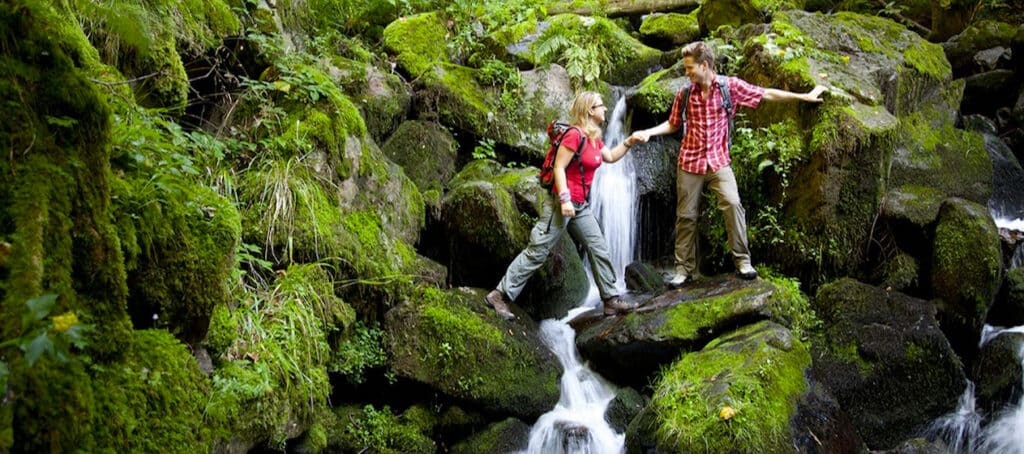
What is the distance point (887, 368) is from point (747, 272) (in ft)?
5.14

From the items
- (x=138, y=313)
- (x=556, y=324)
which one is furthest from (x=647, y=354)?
(x=138, y=313)

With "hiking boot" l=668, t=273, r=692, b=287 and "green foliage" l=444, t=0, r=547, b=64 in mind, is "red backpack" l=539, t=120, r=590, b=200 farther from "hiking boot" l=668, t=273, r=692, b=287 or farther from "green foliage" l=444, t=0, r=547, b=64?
"green foliage" l=444, t=0, r=547, b=64

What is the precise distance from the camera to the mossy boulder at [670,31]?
11789 millimetres

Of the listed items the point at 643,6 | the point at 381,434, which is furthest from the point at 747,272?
the point at 643,6

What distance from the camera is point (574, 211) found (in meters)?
6.30

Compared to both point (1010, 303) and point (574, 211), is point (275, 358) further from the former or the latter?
point (1010, 303)

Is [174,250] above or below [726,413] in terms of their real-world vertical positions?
above

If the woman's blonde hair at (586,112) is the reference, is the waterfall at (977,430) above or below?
below

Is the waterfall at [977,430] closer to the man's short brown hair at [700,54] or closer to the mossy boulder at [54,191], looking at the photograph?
the man's short brown hair at [700,54]

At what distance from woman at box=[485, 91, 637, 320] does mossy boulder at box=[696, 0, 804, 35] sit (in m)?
5.30

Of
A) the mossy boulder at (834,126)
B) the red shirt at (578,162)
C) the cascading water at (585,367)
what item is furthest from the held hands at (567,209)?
the mossy boulder at (834,126)

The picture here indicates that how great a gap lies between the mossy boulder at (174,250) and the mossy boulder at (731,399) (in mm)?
3323

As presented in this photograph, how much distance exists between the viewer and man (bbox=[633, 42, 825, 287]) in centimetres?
655

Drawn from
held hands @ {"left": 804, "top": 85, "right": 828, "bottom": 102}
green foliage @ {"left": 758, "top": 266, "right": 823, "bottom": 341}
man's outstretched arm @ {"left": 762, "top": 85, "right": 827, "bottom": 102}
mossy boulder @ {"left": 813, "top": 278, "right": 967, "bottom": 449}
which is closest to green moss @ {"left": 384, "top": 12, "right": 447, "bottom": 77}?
man's outstretched arm @ {"left": 762, "top": 85, "right": 827, "bottom": 102}
